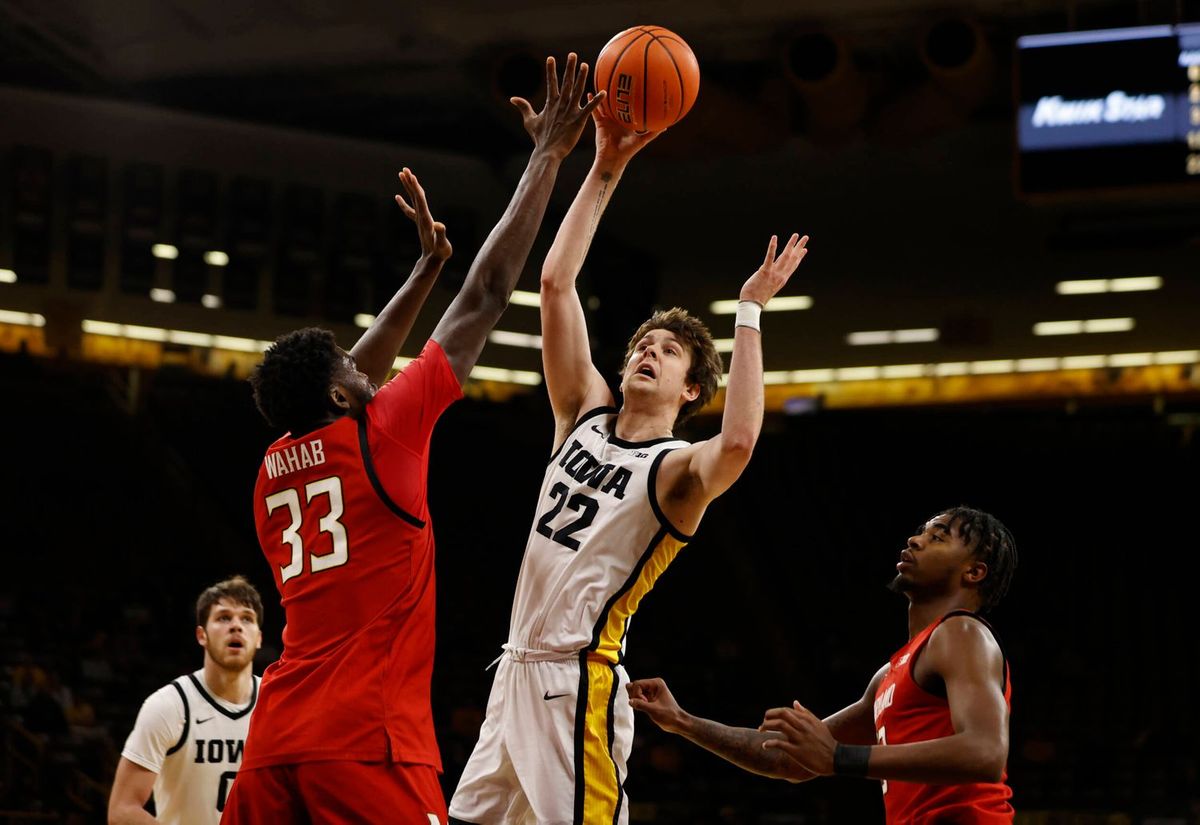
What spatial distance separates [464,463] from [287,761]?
1727cm

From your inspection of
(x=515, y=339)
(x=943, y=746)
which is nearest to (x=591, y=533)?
(x=943, y=746)

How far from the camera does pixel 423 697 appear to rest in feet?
11.9

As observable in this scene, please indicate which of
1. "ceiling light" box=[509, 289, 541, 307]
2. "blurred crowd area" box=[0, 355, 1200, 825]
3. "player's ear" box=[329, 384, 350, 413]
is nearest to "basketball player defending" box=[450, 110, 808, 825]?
"player's ear" box=[329, 384, 350, 413]

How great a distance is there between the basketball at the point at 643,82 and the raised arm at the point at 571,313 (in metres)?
0.16

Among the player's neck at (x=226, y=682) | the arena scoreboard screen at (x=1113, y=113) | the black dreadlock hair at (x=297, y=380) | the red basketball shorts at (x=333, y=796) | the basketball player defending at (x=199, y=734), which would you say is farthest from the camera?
the arena scoreboard screen at (x=1113, y=113)

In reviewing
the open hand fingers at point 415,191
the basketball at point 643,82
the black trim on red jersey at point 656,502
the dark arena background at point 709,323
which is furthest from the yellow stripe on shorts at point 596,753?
the dark arena background at point 709,323

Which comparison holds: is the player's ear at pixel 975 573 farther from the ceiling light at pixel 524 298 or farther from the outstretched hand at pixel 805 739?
the ceiling light at pixel 524 298

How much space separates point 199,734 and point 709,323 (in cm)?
1306

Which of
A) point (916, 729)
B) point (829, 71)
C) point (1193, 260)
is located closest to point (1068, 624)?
point (1193, 260)

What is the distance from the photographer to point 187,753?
5887 millimetres

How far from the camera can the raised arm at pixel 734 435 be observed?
406 centimetres

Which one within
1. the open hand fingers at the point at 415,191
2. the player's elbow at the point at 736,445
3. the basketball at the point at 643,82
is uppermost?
the basketball at the point at 643,82

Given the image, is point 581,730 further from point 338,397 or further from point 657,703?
point 338,397

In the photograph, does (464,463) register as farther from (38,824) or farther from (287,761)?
(287,761)
